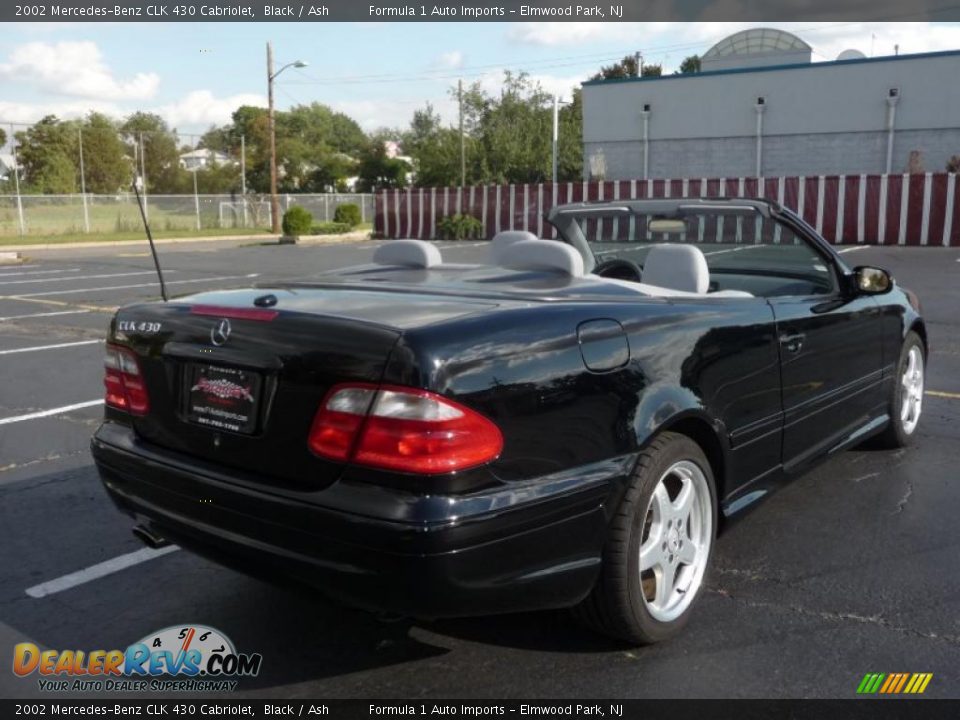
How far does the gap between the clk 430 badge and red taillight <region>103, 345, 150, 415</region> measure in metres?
0.07

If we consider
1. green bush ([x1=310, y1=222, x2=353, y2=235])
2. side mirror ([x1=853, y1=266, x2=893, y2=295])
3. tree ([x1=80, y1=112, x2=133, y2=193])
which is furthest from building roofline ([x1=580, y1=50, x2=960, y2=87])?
tree ([x1=80, y1=112, x2=133, y2=193])

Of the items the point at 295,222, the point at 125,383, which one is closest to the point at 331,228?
the point at 295,222

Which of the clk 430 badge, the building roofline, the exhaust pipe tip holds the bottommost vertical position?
the exhaust pipe tip

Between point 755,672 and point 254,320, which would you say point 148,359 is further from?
point 755,672

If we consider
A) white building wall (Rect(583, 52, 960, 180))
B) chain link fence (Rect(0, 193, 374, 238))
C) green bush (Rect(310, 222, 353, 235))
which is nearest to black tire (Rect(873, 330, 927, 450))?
green bush (Rect(310, 222, 353, 235))

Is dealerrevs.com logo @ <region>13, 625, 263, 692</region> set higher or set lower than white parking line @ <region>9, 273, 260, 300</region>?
higher

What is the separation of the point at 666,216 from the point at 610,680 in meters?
2.49

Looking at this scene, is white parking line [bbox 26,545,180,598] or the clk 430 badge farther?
white parking line [bbox 26,545,180,598]

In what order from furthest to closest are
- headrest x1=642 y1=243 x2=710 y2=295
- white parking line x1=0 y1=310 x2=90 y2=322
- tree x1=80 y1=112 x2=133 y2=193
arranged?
tree x1=80 y1=112 x2=133 y2=193 → white parking line x1=0 y1=310 x2=90 y2=322 → headrest x1=642 y1=243 x2=710 y2=295

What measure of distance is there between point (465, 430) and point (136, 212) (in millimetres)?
41835

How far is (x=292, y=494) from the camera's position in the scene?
8.55 feet

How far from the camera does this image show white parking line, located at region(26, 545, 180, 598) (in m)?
3.59
